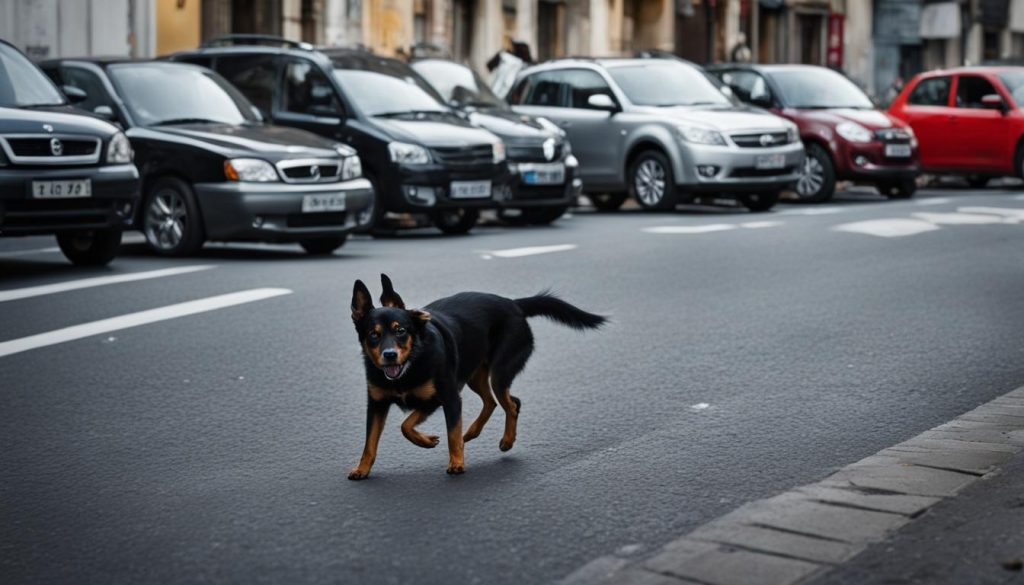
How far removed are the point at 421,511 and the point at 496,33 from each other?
35.8 m

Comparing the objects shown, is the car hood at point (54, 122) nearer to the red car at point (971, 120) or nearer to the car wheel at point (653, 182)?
the car wheel at point (653, 182)

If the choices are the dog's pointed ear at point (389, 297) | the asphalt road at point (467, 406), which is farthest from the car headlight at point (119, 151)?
the dog's pointed ear at point (389, 297)

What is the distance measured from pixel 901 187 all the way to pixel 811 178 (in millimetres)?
1633

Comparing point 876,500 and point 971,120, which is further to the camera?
point 971,120

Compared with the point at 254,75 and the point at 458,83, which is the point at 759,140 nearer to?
the point at 458,83

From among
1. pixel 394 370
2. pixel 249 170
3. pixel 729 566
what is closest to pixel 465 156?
pixel 249 170

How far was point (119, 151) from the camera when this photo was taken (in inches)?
581

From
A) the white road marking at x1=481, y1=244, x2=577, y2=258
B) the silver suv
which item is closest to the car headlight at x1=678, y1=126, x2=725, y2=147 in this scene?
the silver suv

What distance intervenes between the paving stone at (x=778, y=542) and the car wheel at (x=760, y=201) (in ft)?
59.5

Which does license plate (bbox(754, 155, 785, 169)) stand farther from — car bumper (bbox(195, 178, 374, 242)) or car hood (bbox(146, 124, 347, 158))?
car bumper (bbox(195, 178, 374, 242))

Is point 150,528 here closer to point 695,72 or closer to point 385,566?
point 385,566

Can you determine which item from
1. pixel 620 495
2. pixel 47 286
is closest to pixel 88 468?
pixel 620 495

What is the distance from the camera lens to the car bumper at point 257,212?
15781 millimetres

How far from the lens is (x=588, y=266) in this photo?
14.9m
